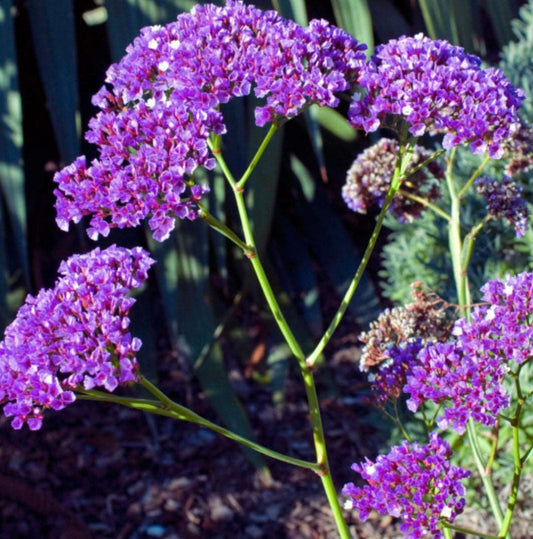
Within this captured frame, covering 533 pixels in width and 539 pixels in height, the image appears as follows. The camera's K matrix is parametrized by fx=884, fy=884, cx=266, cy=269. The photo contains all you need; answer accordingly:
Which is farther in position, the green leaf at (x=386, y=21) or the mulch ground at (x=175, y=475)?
the green leaf at (x=386, y=21)

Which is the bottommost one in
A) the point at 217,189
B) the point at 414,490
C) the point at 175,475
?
the point at 175,475

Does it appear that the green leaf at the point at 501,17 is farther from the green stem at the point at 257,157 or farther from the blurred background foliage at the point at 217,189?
the green stem at the point at 257,157

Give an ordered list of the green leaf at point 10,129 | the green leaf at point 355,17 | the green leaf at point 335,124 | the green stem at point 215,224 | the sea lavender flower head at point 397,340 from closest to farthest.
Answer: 1. the green stem at point 215,224
2. the sea lavender flower head at point 397,340
3. the green leaf at point 10,129
4. the green leaf at point 355,17
5. the green leaf at point 335,124

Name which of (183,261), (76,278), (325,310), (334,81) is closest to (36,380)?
(76,278)

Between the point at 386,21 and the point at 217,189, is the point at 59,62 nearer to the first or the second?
the point at 217,189

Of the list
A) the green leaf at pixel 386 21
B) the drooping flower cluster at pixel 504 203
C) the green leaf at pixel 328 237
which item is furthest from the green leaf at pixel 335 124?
the drooping flower cluster at pixel 504 203

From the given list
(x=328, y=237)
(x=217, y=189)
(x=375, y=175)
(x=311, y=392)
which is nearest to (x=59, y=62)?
(x=217, y=189)
